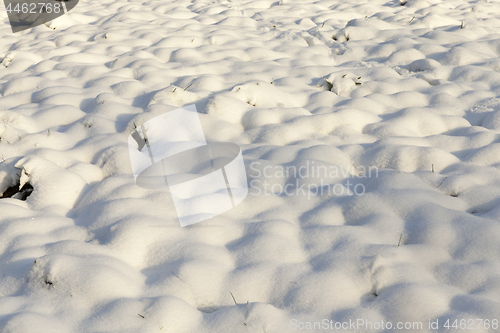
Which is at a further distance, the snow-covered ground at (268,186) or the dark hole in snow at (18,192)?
the dark hole in snow at (18,192)

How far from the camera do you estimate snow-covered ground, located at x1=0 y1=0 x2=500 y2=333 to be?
1.41m

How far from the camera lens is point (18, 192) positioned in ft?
6.89

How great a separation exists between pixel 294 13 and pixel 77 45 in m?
2.78

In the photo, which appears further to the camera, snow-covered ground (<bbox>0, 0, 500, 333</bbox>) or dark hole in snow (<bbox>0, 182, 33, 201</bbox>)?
dark hole in snow (<bbox>0, 182, 33, 201</bbox>)

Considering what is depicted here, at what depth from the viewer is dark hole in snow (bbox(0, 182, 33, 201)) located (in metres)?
2.07

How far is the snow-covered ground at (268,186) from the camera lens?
1408mm

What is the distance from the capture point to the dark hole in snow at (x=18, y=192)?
2074 mm

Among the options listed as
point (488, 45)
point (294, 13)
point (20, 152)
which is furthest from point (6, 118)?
point (488, 45)

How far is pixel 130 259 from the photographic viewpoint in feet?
5.44

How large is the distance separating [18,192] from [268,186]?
141 cm

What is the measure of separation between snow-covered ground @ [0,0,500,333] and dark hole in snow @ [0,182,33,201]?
1 centimetres

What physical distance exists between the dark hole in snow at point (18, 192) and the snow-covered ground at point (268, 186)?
1 cm

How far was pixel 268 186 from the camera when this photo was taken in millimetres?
2111

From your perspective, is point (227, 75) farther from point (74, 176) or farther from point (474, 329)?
point (474, 329)
